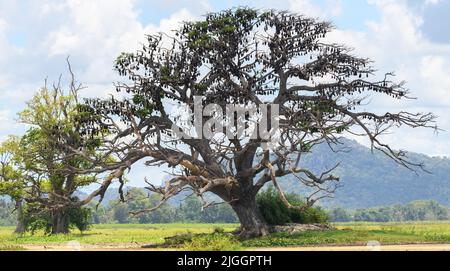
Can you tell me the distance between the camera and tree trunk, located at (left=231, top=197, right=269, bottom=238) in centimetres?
4550

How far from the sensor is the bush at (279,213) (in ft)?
156

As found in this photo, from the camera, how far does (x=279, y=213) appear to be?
47.8m

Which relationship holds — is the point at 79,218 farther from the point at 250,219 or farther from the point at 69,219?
the point at 250,219

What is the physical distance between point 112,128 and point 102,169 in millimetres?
2500

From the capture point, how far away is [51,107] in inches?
2482

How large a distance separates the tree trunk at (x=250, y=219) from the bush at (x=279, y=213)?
3.59 ft

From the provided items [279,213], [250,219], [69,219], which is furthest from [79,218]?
[250,219]

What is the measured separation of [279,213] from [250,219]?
2.51 meters

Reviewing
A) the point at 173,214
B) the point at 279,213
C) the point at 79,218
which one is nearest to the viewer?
the point at 279,213

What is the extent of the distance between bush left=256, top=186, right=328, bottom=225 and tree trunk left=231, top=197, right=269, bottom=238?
1.09m

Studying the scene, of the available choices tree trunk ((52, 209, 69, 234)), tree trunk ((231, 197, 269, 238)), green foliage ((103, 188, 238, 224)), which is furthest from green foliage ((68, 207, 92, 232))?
green foliage ((103, 188, 238, 224))
